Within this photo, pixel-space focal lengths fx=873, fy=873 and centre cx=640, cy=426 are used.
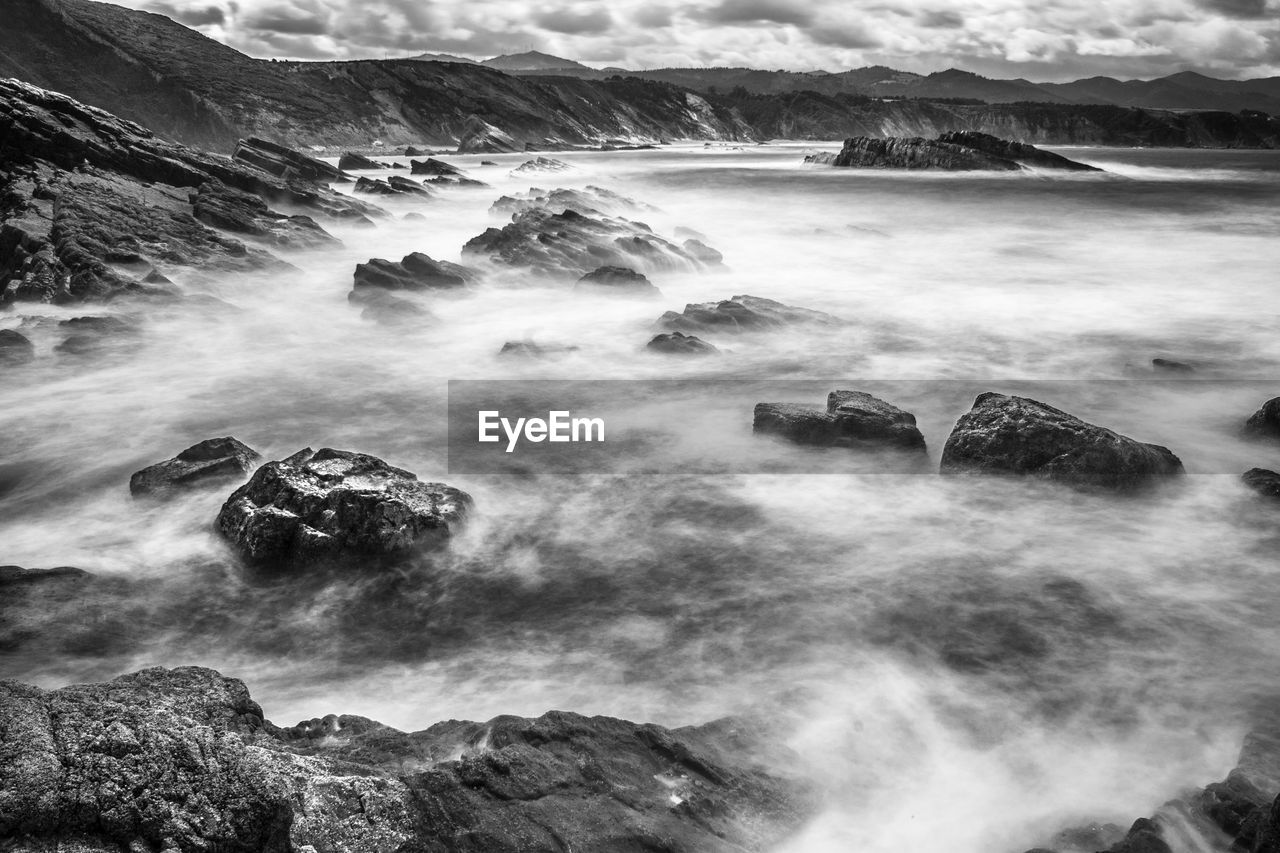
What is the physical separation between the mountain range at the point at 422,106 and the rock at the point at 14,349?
77.7 metres

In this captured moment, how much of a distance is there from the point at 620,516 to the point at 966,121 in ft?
557

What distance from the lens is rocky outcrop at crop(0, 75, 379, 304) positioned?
55.9 feet

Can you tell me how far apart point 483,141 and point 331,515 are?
298 ft

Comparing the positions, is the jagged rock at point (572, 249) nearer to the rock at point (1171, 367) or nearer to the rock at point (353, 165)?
the rock at point (1171, 367)

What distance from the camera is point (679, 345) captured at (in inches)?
555

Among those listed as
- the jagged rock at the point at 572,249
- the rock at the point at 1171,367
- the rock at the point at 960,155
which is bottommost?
the rock at the point at 1171,367

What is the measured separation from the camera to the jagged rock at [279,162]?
37.5m

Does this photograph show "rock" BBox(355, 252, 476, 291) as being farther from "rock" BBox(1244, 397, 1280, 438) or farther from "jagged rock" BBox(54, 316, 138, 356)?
"rock" BBox(1244, 397, 1280, 438)

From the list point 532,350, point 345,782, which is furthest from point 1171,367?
point 345,782

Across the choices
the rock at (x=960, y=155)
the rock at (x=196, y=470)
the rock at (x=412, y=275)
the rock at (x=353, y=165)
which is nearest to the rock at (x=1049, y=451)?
the rock at (x=196, y=470)

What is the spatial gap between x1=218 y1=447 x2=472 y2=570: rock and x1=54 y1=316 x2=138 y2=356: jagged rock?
328 inches

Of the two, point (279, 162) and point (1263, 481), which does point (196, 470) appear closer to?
→ point (1263, 481)

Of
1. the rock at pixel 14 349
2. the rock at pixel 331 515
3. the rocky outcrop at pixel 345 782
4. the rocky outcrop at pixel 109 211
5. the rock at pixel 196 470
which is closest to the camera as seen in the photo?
the rocky outcrop at pixel 345 782

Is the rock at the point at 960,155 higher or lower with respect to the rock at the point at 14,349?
higher
